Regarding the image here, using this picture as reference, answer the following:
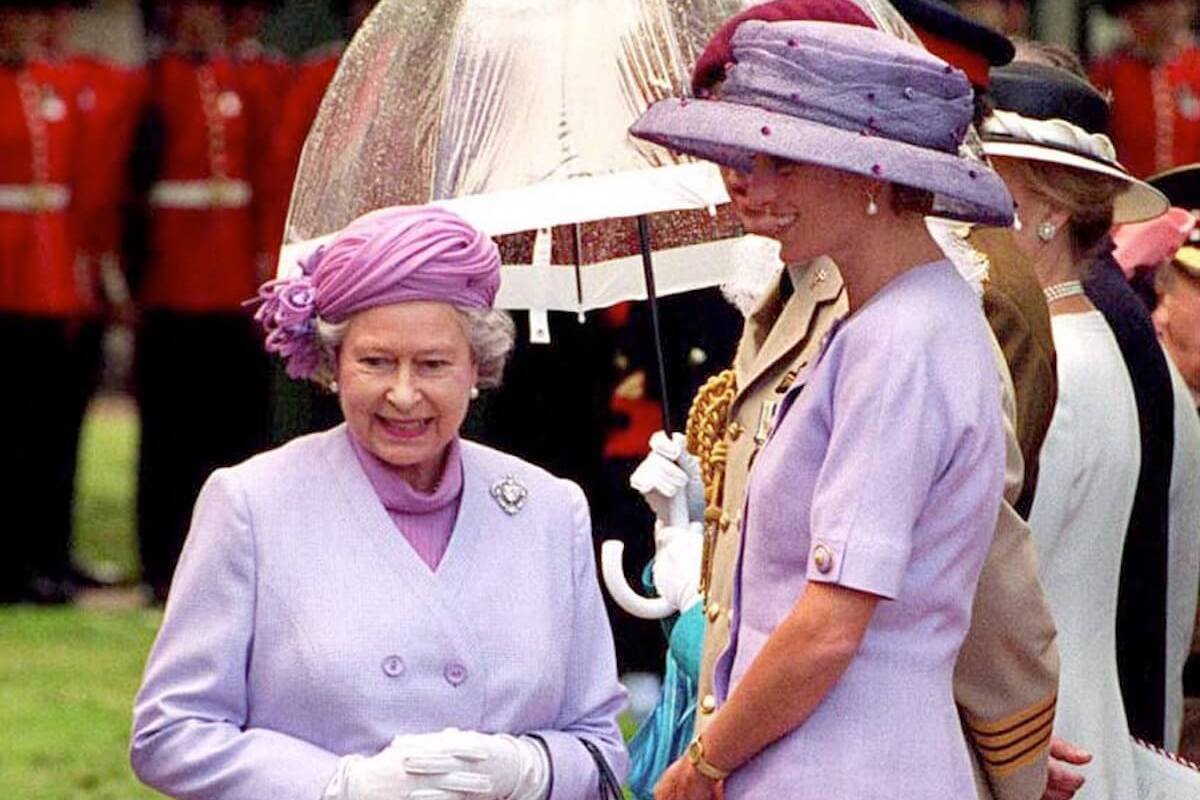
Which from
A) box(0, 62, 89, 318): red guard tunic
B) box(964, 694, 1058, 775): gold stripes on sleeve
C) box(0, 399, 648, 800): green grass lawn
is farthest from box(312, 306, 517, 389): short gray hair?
box(0, 62, 89, 318): red guard tunic

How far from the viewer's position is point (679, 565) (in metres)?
4.63

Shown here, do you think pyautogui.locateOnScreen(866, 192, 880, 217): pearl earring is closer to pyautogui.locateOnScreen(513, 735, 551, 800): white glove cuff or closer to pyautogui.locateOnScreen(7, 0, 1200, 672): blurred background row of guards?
pyautogui.locateOnScreen(513, 735, 551, 800): white glove cuff

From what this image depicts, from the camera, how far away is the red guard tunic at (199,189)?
11.3 m

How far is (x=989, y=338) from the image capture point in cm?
372

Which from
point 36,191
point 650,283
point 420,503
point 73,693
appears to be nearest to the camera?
point 420,503

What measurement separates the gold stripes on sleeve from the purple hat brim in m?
0.62

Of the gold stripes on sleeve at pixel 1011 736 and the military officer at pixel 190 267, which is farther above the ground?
the gold stripes on sleeve at pixel 1011 736

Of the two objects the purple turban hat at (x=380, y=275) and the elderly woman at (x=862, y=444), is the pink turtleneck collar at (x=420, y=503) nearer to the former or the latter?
the purple turban hat at (x=380, y=275)

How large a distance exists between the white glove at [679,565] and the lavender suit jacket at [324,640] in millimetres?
555

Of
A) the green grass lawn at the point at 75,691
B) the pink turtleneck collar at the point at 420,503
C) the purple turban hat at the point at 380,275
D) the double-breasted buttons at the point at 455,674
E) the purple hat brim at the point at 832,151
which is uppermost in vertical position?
the purple hat brim at the point at 832,151

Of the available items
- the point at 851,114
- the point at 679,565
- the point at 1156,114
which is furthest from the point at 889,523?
the point at 1156,114

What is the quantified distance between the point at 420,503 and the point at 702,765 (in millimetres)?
558

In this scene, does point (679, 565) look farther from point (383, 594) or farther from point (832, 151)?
point (832, 151)

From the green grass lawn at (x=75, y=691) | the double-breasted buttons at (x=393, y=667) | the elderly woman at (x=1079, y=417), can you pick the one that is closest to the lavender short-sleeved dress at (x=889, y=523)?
the double-breasted buttons at (x=393, y=667)
